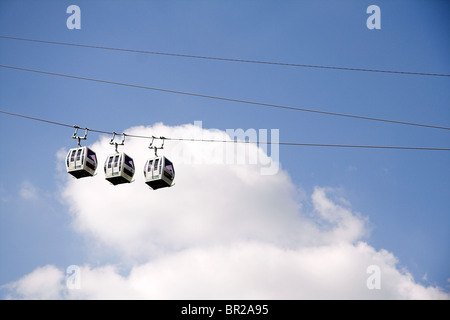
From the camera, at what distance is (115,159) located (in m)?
27.0

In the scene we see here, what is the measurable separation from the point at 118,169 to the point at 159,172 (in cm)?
160

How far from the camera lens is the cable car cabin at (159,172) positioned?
2686 centimetres

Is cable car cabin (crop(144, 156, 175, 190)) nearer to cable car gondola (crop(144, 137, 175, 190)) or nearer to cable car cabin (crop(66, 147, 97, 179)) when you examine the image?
cable car gondola (crop(144, 137, 175, 190))

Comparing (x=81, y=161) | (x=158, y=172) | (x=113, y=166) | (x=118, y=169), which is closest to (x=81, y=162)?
(x=81, y=161)

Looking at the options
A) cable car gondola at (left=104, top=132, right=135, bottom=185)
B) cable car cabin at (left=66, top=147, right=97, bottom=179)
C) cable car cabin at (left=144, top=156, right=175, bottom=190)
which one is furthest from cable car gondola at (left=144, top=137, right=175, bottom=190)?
cable car cabin at (left=66, top=147, right=97, bottom=179)

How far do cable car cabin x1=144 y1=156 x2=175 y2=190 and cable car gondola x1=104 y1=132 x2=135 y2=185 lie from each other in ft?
2.19

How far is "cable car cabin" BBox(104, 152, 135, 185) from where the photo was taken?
26.8 metres

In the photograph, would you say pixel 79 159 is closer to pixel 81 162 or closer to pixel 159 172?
pixel 81 162

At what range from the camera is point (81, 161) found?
2689 cm
